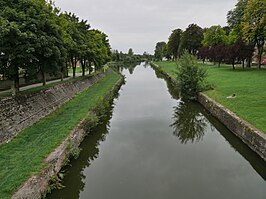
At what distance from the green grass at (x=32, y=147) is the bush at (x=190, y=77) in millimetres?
10159

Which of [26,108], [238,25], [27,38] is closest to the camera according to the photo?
[27,38]

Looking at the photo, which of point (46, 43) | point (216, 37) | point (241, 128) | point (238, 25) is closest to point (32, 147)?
point (46, 43)

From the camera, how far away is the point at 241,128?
41.0 ft

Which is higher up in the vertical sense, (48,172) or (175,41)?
(175,41)

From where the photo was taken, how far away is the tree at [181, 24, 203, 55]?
66.6 metres

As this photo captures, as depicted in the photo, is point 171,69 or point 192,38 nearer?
point 171,69

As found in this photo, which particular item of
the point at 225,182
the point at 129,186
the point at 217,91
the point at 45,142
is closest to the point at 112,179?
the point at 129,186

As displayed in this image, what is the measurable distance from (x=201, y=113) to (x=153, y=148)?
25.9 feet

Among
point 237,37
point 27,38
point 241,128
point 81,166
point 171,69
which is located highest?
point 237,37

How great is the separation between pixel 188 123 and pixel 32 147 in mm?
10363

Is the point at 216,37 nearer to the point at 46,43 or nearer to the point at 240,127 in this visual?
the point at 240,127

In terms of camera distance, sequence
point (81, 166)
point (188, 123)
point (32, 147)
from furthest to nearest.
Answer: point (188, 123) → point (81, 166) → point (32, 147)

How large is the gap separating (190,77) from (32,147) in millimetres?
15703

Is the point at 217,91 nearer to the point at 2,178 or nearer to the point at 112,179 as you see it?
the point at 112,179
